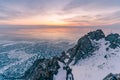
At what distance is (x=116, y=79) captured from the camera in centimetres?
16138
